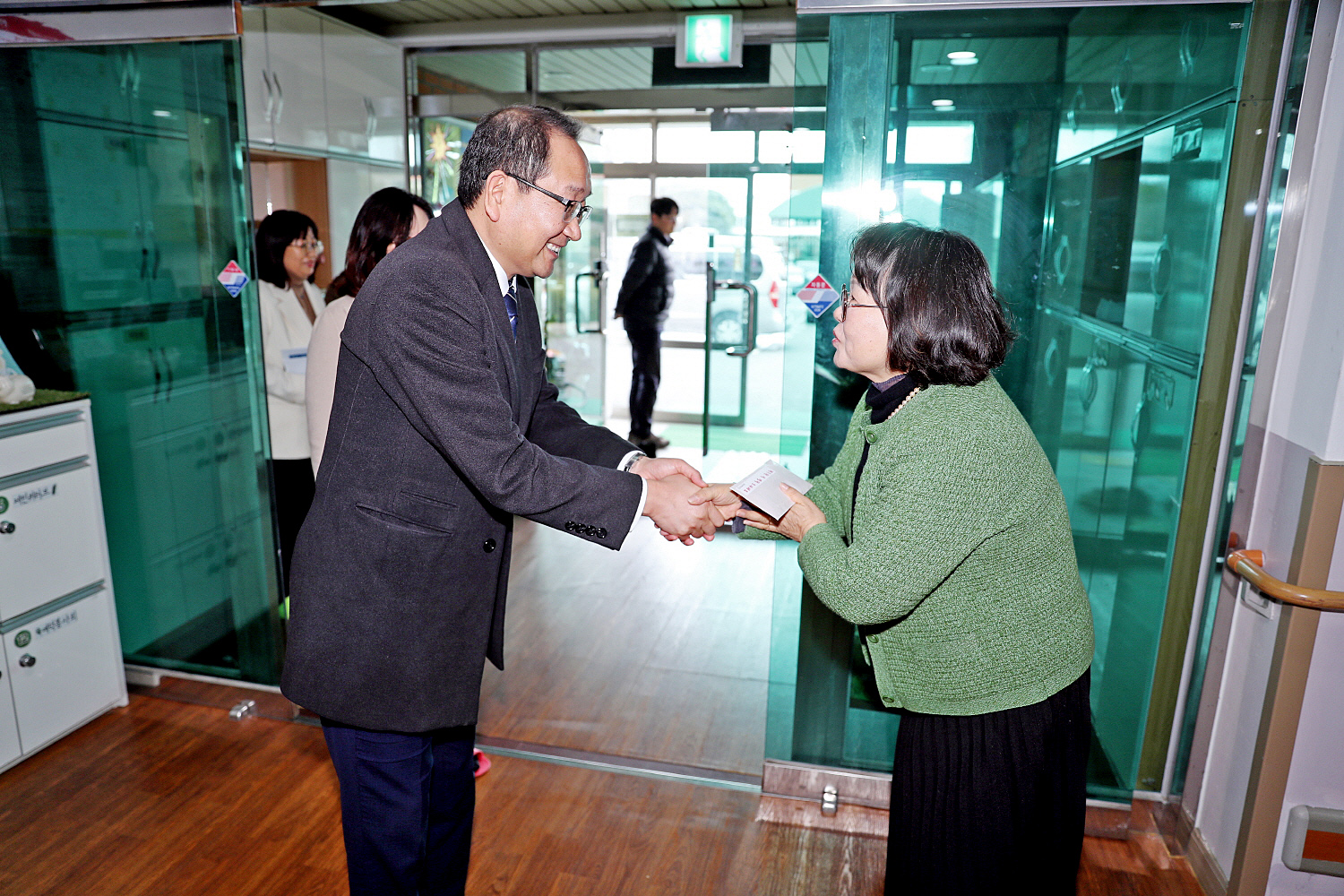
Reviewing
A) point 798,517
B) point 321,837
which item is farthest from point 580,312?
point 798,517

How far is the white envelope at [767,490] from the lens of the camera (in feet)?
5.00

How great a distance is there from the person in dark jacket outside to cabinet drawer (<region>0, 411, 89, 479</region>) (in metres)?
3.41

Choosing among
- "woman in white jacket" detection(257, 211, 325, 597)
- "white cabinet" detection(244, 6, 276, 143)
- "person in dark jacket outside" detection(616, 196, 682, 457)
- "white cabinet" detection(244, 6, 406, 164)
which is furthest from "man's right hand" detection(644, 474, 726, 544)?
"person in dark jacket outside" detection(616, 196, 682, 457)

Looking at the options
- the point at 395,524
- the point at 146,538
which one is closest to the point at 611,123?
the point at 146,538

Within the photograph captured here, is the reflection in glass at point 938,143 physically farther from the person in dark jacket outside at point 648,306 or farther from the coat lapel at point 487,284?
the person in dark jacket outside at point 648,306

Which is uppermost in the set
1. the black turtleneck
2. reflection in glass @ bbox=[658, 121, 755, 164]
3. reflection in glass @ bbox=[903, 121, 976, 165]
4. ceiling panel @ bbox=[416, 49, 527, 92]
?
ceiling panel @ bbox=[416, 49, 527, 92]

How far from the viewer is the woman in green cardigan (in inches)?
50.6

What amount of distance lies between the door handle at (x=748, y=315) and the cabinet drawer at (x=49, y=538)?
329cm

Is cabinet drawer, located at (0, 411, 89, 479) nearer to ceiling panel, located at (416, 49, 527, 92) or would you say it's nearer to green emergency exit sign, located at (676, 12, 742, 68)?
green emergency exit sign, located at (676, 12, 742, 68)

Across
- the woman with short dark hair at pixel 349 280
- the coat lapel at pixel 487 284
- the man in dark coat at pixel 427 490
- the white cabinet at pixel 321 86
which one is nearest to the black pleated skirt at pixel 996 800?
the man in dark coat at pixel 427 490

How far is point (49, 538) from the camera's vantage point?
8.51 feet

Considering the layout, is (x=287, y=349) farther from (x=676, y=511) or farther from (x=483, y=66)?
(x=483, y=66)

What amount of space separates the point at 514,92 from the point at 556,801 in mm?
3922

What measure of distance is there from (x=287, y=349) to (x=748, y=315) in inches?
118
